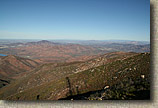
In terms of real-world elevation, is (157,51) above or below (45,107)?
above

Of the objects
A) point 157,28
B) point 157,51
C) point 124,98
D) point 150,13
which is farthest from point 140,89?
point 150,13

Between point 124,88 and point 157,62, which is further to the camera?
point 124,88

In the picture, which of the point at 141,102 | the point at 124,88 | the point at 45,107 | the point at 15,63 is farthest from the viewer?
the point at 15,63

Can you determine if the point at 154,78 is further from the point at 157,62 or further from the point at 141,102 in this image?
the point at 141,102

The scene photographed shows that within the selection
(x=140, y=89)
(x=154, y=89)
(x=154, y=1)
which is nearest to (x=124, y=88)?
(x=140, y=89)

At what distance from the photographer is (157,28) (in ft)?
18.1

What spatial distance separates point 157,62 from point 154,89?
1.35 metres

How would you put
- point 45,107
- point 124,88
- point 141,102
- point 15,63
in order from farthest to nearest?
point 15,63 → point 124,88 → point 45,107 → point 141,102

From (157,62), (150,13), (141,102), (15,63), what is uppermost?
(150,13)

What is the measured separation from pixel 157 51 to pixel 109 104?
142 inches

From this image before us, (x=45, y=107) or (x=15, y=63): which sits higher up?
(x=45, y=107)

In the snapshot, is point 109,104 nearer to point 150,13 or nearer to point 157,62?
point 157,62

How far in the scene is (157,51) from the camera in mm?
5570

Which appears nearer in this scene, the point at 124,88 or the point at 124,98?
the point at 124,98
